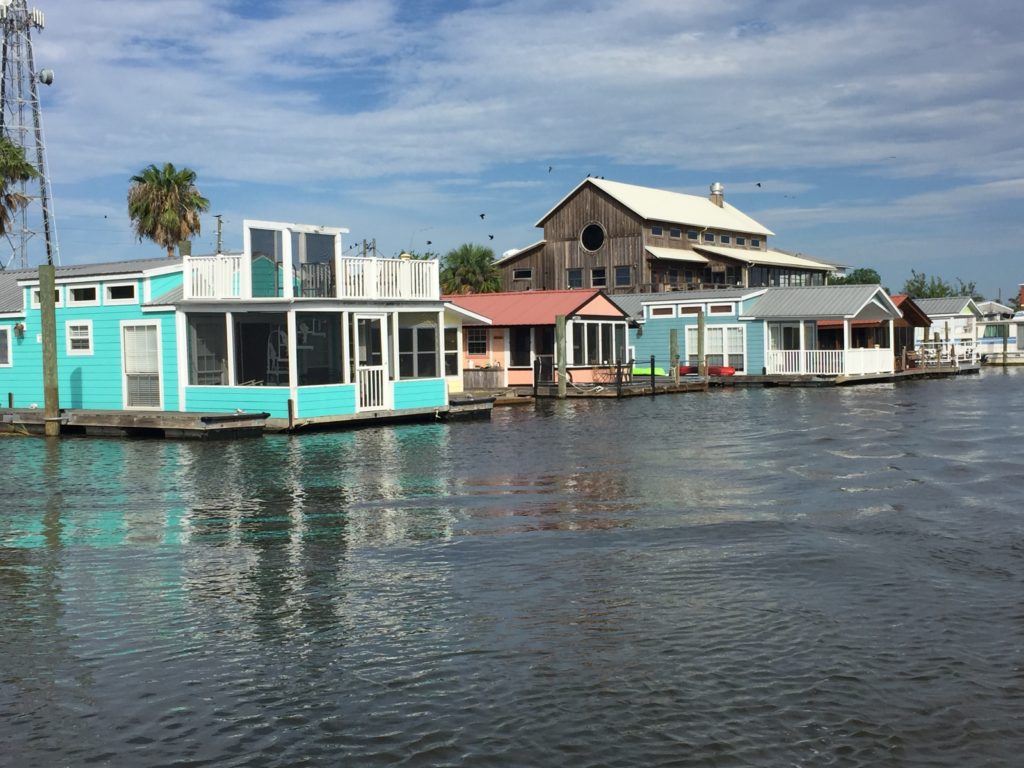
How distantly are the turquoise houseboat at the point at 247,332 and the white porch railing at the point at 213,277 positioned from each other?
3 cm

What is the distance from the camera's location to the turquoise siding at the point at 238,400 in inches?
1141

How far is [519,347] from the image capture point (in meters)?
47.6

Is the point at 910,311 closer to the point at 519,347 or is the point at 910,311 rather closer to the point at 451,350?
the point at 519,347

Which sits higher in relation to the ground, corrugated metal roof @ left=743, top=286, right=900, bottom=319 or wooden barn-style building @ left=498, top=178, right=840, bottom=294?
wooden barn-style building @ left=498, top=178, right=840, bottom=294

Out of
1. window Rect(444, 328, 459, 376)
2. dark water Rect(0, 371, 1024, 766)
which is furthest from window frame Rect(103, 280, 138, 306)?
window Rect(444, 328, 459, 376)

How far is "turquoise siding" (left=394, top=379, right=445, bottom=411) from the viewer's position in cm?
3127

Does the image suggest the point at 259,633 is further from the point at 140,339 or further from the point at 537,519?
the point at 140,339

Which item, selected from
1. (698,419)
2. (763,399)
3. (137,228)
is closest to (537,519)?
(698,419)

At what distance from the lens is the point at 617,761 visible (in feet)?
24.0

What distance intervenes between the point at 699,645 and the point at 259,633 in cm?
385

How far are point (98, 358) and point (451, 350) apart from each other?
12734 mm

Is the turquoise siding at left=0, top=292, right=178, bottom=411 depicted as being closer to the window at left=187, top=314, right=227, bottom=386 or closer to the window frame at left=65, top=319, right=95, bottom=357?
the window frame at left=65, top=319, right=95, bottom=357

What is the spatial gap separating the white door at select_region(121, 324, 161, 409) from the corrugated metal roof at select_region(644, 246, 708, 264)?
41691mm

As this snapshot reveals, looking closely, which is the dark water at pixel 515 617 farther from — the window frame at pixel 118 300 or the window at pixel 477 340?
the window at pixel 477 340
